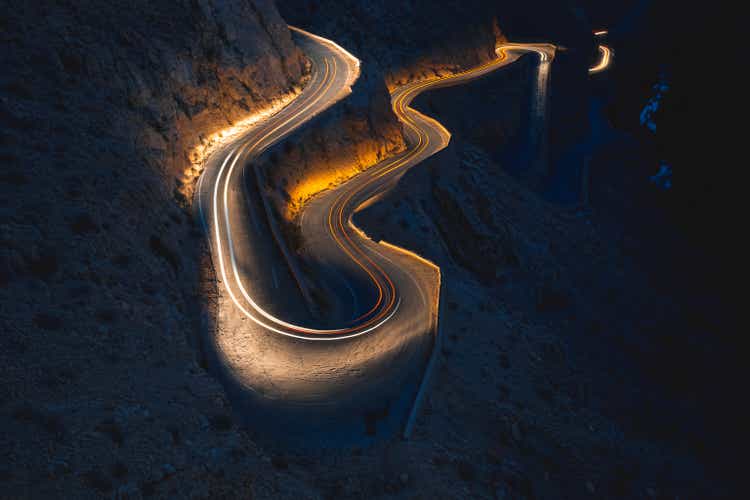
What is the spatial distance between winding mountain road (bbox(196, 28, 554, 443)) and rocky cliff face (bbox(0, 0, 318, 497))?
193 cm

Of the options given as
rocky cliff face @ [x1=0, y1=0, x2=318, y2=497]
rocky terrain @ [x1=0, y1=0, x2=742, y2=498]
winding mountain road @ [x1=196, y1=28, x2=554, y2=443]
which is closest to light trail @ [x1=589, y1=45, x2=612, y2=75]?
rocky terrain @ [x1=0, y1=0, x2=742, y2=498]

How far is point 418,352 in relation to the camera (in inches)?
954

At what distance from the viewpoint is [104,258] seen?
1823cm

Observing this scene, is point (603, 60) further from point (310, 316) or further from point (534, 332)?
point (310, 316)

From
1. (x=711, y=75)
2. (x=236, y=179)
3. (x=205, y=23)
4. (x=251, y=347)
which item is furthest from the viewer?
(x=711, y=75)

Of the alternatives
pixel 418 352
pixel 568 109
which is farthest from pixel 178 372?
pixel 568 109

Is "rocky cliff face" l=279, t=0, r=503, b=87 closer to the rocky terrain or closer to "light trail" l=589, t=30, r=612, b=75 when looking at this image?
the rocky terrain

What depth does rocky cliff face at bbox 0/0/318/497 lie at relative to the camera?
42.2 ft

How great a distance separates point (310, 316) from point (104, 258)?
10.8 m

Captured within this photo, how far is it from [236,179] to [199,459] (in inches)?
759

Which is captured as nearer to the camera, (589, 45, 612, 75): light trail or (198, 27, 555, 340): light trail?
(198, 27, 555, 340): light trail

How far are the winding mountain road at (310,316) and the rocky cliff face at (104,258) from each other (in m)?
1.93

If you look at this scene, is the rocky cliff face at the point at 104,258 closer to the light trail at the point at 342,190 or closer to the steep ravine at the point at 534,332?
the light trail at the point at 342,190

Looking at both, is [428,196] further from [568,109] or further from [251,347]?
[568,109]
